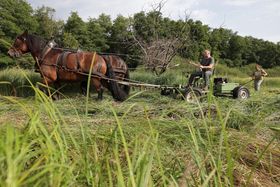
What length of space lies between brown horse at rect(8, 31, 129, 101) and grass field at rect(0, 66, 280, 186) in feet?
10.1

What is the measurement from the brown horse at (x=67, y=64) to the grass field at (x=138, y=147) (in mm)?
3090

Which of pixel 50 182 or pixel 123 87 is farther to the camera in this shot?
pixel 123 87

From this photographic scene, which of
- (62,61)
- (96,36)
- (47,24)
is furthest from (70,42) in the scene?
(62,61)

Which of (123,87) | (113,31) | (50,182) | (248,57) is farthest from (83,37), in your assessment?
(50,182)

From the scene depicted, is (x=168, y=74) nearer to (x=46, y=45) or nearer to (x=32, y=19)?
(x=46, y=45)

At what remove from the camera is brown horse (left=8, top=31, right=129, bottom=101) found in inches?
371

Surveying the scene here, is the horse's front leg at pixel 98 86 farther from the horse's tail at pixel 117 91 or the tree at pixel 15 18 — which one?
the tree at pixel 15 18

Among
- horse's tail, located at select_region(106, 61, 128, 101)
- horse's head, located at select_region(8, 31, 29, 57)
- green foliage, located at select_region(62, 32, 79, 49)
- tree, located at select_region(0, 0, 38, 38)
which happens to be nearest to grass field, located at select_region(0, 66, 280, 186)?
horse's tail, located at select_region(106, 61, 128, 101)

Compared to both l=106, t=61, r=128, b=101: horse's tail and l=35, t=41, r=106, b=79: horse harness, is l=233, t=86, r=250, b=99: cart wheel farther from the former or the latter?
l=35, t=41, r=106, b=79: horse harness

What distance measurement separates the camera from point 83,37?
39562 mm

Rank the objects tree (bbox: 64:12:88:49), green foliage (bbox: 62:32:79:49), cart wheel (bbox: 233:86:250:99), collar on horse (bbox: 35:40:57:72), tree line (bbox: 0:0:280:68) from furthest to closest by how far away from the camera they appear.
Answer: tree (bbox: 64:12:88:49)
tree line (bbox: 0:0:280:68)
green foliage (bbox: 62:32:79:49)
collar on horse (bbox: 35:40:57:72)
cart wheel (bbox: 233:86:250:99)

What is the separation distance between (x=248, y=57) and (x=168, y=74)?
142 feet

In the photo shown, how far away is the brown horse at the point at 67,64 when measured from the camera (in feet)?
30.9

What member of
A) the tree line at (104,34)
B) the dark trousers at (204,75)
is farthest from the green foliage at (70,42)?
the dark trousers at (204,75)
